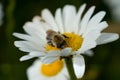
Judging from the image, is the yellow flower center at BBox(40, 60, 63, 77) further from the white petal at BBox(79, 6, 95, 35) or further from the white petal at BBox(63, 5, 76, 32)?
the white petal at BBox(79, 6, 95, 35)

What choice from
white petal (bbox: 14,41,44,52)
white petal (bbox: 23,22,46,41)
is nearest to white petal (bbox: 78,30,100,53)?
white petal (bbox: 14,41,44,52)

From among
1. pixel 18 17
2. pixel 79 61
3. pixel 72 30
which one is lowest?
pixel 79 61

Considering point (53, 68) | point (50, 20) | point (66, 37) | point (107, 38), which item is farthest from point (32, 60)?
point (107, 38)

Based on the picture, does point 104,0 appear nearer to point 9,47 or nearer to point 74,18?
point 9,47

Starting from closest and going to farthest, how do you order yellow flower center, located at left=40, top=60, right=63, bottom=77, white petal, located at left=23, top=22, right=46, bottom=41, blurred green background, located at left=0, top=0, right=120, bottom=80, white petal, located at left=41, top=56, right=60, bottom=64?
white petal, located at left=41, top=56, right=60, bottom=64 → white petal, located at left=23, top=22, right=46, bottom=41 → yellow flower center, located at left=40, top=60, right=63, bottom=77 → blurred green background, located at left=0, top=0, right=120, bottom=80

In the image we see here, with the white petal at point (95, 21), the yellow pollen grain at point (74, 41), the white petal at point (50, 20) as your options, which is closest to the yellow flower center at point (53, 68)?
the white petal at point (50, 20)

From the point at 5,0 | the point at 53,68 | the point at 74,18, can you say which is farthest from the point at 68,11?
the point at 5,0

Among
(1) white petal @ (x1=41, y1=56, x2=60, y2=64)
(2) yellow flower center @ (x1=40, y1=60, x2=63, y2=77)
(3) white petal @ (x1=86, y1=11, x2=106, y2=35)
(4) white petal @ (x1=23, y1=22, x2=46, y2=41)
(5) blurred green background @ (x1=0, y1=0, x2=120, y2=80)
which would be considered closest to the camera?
(1) white petal @ (x1=41, y1=56, x2=60, y2=64)

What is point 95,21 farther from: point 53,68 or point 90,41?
point 53,68
